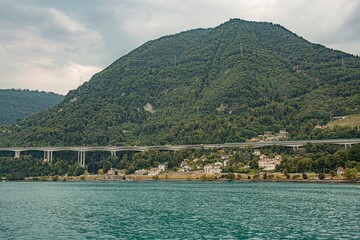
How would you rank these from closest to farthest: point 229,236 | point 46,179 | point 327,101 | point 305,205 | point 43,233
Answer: point 229,236 → point 43,233 → point 305,205 → point 46,179 → point 327,101

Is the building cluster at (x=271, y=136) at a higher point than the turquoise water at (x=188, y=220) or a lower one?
higher

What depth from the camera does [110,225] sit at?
43875 millimetres

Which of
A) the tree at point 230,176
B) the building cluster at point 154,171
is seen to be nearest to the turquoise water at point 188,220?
the tree at point 230,176

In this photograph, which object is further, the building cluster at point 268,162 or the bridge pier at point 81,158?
the bridge pier at point 81,158

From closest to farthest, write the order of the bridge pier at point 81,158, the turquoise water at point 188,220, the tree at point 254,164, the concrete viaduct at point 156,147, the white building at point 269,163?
1. the turquoise water at point 188,220
2. the white building at point 269,163
3. the tree at point 254,164
4. the concrete viaduct at point 156,147
5. the bridge pier at point 81,158

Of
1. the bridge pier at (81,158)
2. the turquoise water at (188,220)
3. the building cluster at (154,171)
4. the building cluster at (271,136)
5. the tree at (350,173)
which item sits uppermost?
the building cluster at (271,136)

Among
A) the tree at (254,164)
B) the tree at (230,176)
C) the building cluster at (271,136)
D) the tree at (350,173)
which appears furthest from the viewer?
the building cluster at (271,136)

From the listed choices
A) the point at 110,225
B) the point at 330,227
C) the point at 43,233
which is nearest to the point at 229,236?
the point at 330,227

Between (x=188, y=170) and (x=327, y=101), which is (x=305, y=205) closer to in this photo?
(x=188, y=170)

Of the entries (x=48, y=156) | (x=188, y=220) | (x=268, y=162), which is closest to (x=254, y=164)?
(x=268, y=162)

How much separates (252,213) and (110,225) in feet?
56.3

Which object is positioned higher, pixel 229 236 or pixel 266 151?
pixel 266 151

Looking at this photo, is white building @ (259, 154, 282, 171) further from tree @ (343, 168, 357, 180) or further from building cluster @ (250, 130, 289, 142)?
tree @ (343, 168, 357, 180)

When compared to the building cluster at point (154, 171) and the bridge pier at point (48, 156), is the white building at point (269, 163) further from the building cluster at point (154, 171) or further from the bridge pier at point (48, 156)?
the bridge pier at point (48, 156)
